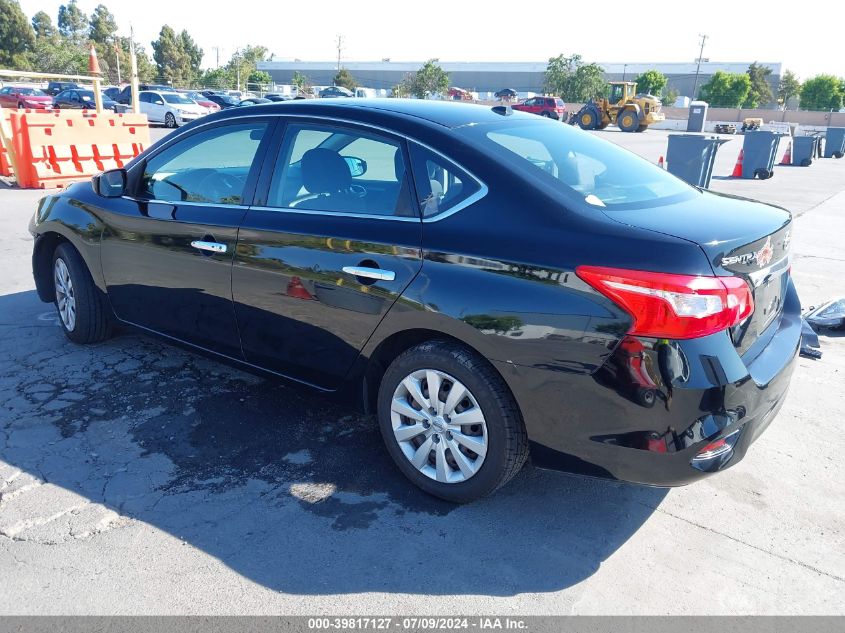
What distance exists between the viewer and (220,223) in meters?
3.71

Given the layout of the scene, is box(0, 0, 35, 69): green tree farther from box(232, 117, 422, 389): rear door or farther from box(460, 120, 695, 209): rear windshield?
box(460, 120, 695, 209): rear windshield

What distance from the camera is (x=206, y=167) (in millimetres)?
4172

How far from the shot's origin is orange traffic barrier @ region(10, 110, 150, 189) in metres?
11.8

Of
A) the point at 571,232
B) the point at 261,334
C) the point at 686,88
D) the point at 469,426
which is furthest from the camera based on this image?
the point at 686,88

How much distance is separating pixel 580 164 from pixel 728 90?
83201 mm

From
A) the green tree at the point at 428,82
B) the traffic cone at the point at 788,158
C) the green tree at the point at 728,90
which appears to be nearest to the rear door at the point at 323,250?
the traffic cone at the point at 788,158

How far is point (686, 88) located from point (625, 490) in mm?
106083

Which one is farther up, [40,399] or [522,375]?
[522,375]

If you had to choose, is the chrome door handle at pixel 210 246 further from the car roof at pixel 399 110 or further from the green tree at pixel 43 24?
the green tree at pixel 43 24

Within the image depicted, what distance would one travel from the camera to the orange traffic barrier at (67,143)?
11.8m

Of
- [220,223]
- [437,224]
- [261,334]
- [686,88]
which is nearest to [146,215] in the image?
[220,223]

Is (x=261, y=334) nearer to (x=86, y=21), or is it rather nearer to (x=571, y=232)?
(x=571, y=232)

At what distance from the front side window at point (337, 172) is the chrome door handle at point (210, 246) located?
A: 0.37m

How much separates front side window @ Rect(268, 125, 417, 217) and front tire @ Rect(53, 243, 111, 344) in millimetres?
1877
